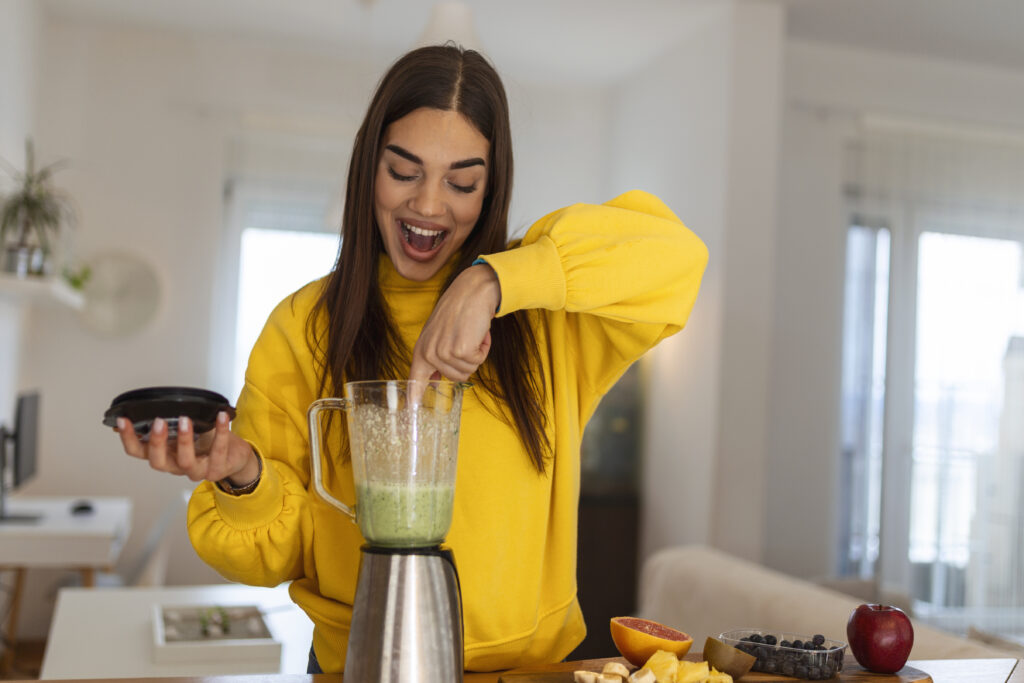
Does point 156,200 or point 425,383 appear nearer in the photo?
point 425,383

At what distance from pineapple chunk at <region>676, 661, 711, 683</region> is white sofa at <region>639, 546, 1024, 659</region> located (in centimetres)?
92

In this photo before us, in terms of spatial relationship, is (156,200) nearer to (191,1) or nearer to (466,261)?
(191,1)

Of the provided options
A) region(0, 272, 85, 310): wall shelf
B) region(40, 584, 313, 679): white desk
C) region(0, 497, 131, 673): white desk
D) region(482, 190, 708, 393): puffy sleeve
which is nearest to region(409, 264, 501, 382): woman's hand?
region(482, 190, 708, 393): puffy sleeve

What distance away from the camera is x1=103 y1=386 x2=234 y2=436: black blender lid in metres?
0.79

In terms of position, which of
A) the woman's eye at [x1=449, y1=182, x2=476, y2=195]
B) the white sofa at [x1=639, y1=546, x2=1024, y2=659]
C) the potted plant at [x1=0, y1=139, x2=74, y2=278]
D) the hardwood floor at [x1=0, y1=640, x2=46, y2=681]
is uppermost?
the potted plant at [x1=0, y1=139, x2=74, y2=278]

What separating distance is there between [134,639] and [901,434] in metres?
3.62

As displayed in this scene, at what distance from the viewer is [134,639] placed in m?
2.01

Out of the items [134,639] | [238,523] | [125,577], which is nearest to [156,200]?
[125,577]

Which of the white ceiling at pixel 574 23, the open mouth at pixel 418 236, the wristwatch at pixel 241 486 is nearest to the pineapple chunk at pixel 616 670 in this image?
the wristwatch at pixel 241 486

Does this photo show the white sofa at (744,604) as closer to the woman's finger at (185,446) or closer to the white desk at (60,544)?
the woman's finger at (185,446)

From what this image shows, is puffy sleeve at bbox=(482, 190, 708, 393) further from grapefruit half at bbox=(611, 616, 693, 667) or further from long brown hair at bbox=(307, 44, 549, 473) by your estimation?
grapefruit half at bbox=(611, 616, 693, 667)

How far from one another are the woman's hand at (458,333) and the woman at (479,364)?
0.07 meters

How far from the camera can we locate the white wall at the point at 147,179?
4.44 m

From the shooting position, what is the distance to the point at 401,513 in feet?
2.68
